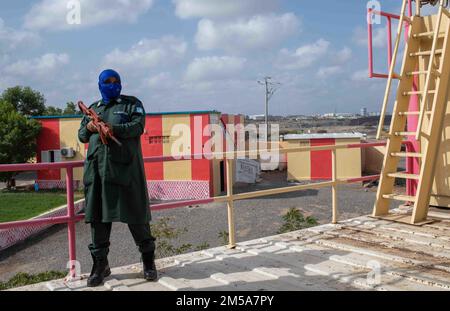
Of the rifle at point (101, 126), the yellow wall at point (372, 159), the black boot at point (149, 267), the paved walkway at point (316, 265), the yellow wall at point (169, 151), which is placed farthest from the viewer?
the yellow wall at point (372, 159)

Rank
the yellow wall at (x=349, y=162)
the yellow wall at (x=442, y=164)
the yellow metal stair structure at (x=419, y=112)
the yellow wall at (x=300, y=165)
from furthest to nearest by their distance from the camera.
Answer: the yellow wall at (x=300, y=165) < the yellow wall at (x=349, y=162) < the yellow wall at (x=442, y=164) < the yellow metal stair structure at (x=419, y=112)

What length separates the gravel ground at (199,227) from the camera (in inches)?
541

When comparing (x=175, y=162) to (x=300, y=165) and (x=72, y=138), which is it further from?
(x=300, y=165)

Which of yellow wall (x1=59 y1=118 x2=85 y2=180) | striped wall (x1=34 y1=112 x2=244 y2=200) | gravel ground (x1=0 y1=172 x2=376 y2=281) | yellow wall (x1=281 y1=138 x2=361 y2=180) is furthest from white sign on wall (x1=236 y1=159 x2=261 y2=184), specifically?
yellow wall (x1=59 y1=118 x2=85 y2=180)

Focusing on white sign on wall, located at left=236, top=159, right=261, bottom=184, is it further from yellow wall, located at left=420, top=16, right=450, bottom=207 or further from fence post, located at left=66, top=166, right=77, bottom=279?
fence post, located at left=66, top=166, right=77, bottom=279

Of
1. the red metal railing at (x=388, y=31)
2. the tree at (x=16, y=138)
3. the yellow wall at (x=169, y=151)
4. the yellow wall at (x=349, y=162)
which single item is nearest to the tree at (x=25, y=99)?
the tree at (x=16, y=138)

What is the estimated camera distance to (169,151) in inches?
916

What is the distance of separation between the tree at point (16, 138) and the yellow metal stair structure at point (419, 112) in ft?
76.9

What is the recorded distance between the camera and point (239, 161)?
28562 mm

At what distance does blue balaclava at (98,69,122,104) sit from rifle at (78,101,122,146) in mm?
184

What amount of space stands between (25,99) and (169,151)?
20.9m

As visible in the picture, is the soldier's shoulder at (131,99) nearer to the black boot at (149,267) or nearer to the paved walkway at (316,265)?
the black boot at (149,267)

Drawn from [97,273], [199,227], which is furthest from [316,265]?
[199,227]

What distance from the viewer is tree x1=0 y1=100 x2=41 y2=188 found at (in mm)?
25109
